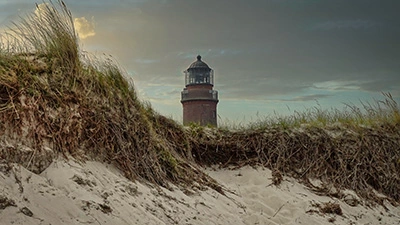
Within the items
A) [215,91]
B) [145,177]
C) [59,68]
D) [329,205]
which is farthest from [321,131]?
[215,91]

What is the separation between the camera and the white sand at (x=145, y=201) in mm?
3783

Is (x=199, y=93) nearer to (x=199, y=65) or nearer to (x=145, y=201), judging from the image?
(x=199, y=65)

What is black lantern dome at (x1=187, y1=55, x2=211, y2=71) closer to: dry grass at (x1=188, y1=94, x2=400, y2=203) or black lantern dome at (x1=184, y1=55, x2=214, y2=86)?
black lantern dome at (x1=184, y1=55, x2=214, y2=86)

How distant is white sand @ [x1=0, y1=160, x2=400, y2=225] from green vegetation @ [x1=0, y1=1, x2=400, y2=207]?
0.23m

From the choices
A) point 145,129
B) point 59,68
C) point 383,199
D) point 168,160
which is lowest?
point 383,199

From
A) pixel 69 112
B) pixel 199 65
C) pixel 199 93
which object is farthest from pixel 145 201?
pixel 199 65

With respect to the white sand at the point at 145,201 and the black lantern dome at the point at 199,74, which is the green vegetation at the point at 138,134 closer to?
the white sand at the point at 145,201

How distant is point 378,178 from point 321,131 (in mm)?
1318

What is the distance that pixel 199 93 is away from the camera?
30.7 meters

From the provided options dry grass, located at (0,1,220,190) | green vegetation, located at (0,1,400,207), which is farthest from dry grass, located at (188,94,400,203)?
dry grass, located at (0,1,220,190)

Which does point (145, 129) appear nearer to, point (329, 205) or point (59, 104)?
point (59, 104)

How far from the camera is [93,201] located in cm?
416

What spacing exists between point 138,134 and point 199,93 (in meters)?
24.7

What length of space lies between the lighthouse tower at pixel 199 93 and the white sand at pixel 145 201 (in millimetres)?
23162
